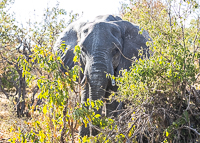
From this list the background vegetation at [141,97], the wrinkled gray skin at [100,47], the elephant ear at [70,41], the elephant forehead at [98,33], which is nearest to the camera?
the background vegetation at [141,97]

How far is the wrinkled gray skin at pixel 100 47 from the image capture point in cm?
426

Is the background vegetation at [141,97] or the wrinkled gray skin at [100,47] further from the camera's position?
the wrinkled gray skin at [100,47]

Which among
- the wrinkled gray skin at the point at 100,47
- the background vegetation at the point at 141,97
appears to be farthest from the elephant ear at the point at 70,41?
the background vegetation at the point at 141,97

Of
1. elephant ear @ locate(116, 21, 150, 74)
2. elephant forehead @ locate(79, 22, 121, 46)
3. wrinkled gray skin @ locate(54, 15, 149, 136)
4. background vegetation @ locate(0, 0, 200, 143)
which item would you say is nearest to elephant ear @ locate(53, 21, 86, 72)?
wrinkled gray skin @ locate(54, 15, 149, 136)

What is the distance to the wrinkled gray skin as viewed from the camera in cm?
426

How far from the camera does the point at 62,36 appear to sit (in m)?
5.54

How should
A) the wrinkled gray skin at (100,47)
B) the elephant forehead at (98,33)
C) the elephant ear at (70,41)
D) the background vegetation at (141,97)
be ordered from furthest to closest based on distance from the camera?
the elephant ear at (70,41) → the elephant forehead at (98,33) → the wrinkled gray skin at (100,47) → the background vegetation at (141,97)

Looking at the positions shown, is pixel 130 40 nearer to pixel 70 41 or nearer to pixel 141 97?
pixel 70 41

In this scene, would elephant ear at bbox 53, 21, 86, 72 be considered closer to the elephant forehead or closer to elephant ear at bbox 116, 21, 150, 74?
the elephant forehead

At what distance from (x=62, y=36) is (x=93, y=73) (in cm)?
157

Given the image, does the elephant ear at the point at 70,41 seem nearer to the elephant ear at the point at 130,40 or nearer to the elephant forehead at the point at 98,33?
the elephant forehead at the point at 98,33

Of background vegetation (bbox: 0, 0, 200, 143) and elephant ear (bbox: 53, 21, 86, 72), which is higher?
elephant ear (bbox: 53, 21, 86, 72)

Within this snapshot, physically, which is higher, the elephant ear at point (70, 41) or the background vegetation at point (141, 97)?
the elephant ear at point (70, 41)

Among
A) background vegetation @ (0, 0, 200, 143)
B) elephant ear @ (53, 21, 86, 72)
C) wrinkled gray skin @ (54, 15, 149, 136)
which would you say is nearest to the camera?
background vegetation @ (0, 0, 200, 143)
